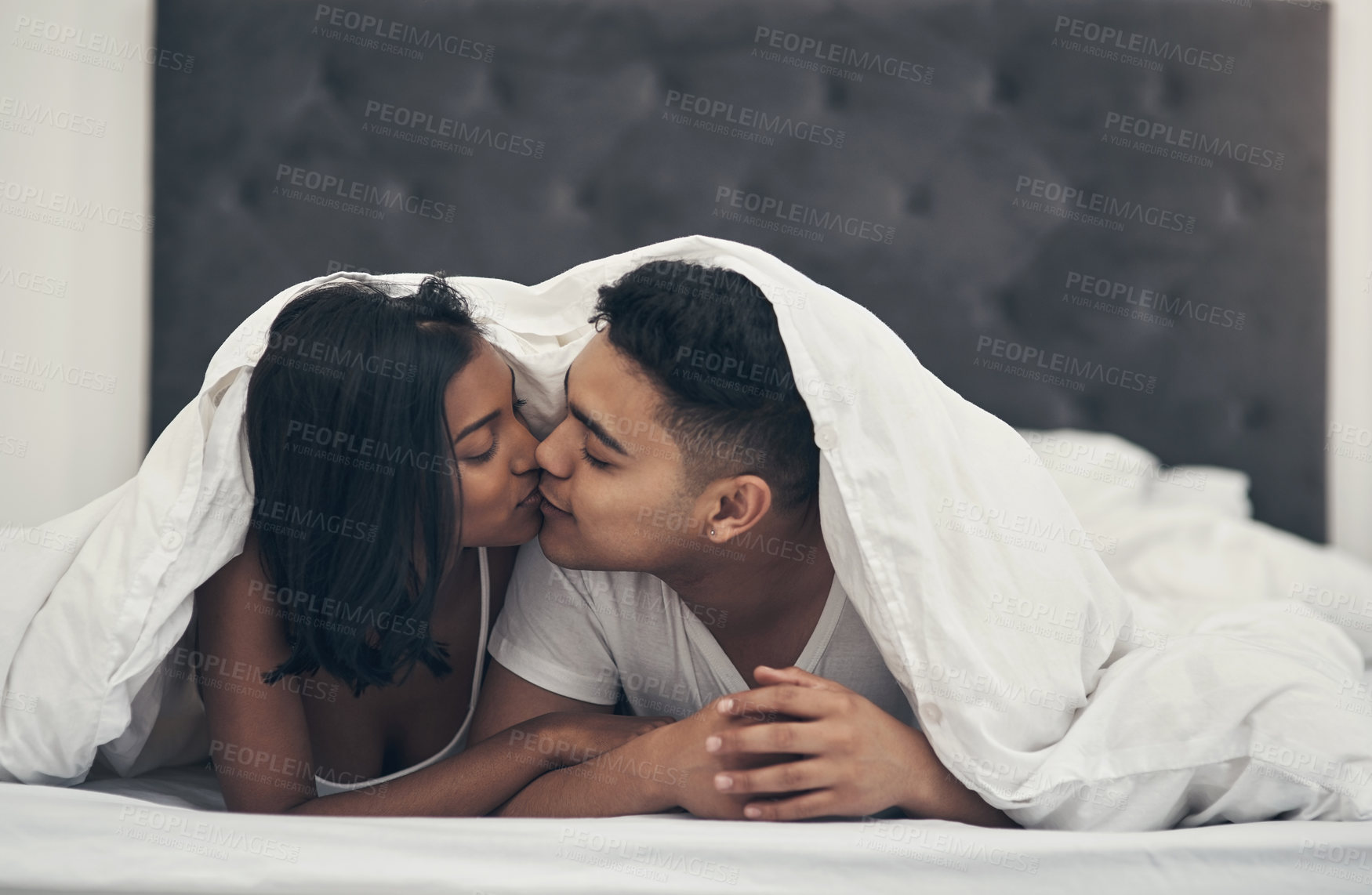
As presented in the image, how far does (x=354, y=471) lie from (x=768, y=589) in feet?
1.52

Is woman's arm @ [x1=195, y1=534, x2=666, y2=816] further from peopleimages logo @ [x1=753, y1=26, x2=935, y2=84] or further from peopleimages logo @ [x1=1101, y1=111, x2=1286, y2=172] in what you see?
peopleimages logo @ [x1=1101, y1=111, x2=1286, y2=172]

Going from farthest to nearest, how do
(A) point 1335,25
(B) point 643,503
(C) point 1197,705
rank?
(A) point 1335,25, (B) point 643,503, (C) point 1197,705

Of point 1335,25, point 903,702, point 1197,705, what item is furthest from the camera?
point 1335,25

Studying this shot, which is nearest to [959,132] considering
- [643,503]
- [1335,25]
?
[1335,25]

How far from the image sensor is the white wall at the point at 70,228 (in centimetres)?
186

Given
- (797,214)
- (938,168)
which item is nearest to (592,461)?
(797,214)

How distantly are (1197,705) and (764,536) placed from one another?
0.44 metres

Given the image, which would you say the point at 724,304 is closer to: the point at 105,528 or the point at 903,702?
the point at 903,702

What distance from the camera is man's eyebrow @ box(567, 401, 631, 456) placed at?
0.96 meters

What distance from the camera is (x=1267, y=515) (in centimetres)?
202

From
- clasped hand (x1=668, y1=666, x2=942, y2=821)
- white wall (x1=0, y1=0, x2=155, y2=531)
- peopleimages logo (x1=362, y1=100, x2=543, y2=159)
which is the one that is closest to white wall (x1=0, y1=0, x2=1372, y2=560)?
white wall (x1=0, y1=0, x2=155, y2=531)

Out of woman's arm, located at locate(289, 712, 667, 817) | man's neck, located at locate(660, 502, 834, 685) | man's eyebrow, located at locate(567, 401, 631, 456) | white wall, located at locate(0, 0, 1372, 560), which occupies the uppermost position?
white wall, located at locate(0, 0, 1372, 560)

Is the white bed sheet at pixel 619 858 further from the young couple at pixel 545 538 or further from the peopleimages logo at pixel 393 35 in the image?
the peopleimages logo at pixel 393 35

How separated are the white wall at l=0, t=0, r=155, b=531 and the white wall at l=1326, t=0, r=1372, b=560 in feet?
8.10
